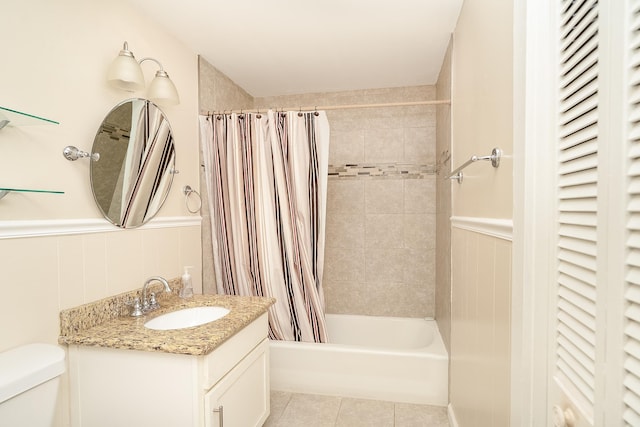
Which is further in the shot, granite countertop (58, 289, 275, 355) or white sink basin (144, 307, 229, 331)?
white sink basin (144, 307, 229, 331)

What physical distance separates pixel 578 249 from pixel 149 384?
1479 mm

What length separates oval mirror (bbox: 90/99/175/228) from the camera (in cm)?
159

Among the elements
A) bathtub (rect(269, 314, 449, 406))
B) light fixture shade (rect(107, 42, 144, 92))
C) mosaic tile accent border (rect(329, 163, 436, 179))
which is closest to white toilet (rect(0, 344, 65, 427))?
light fixture shade (rect(107, 42, 144, 92))

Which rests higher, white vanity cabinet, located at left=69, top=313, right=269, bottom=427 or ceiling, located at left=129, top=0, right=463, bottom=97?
ceiling, located at left=129, top=0, right=463, bottom=97

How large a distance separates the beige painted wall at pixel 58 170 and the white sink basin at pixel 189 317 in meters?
0.25

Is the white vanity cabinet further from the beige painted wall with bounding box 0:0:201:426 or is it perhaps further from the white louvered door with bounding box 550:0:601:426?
the white louvered door with bounding box 550:0:601:426

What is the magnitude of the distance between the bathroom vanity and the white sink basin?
22 centimetres

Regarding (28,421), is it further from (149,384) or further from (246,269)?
(246,269)

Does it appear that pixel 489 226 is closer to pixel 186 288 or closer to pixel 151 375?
pixel 151 375

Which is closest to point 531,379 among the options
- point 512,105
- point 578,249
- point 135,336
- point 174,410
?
point 578,249

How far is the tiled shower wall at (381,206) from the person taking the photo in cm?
292

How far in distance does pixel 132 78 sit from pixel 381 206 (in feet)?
6.85

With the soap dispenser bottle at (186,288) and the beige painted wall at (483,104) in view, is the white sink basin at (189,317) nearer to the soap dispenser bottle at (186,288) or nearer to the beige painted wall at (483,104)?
the soap dispenser bottle at (186,288)

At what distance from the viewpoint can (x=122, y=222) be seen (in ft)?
5.53
